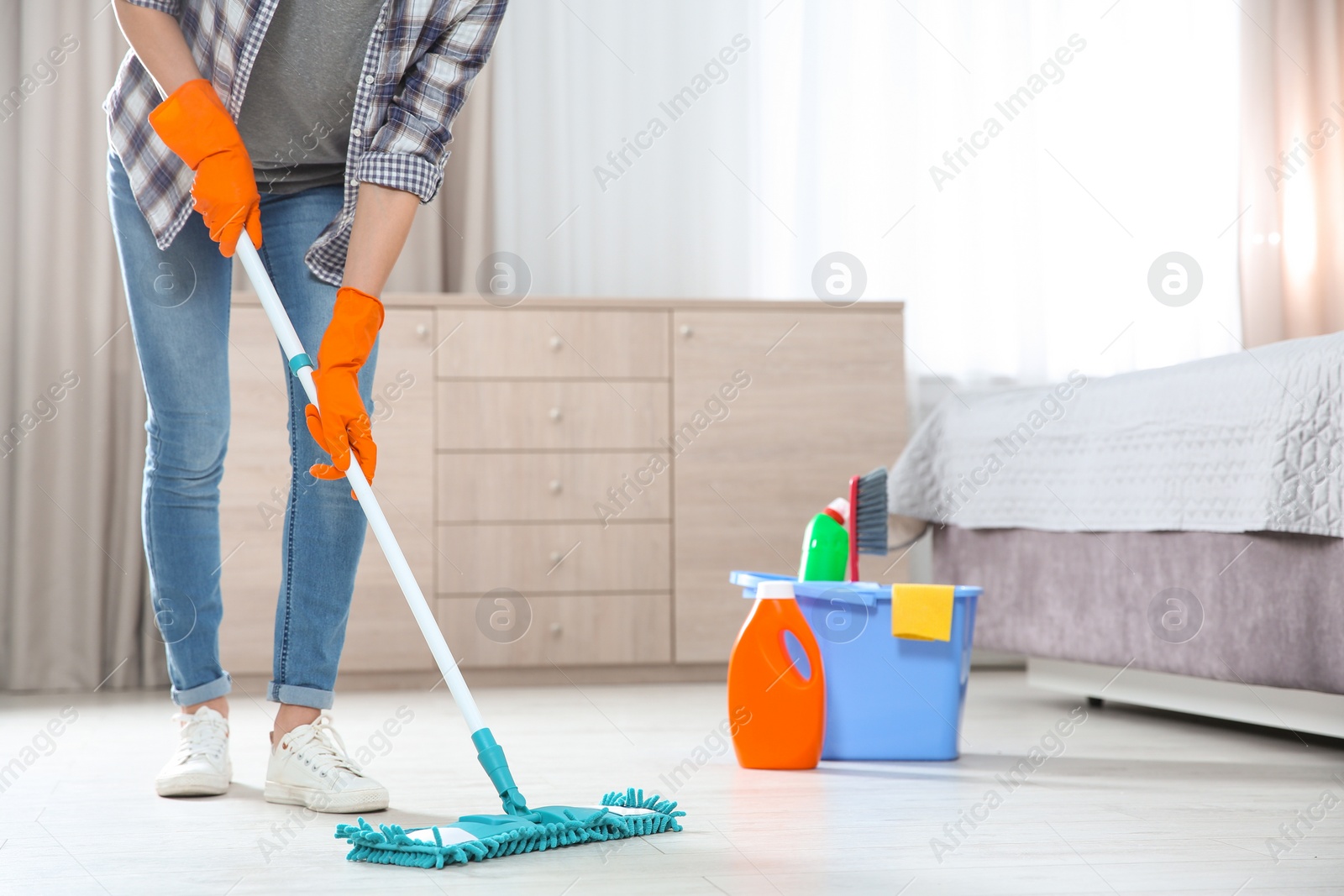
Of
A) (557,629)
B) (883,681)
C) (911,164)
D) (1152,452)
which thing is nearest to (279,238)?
(883,681)

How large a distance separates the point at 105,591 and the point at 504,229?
1.17 meters

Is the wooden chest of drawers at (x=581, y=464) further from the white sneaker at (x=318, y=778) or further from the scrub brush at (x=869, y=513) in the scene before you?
the white sneaker at (x=318, y=778)

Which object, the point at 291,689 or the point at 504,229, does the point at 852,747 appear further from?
the point at 504,229

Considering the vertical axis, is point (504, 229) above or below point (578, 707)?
above

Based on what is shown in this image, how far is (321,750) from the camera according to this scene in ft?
3.89

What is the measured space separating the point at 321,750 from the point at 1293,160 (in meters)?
3.00

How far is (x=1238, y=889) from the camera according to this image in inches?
34.2

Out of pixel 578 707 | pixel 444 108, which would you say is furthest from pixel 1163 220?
pixel 444 108

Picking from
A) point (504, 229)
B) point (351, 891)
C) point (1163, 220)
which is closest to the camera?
point (351, 891)

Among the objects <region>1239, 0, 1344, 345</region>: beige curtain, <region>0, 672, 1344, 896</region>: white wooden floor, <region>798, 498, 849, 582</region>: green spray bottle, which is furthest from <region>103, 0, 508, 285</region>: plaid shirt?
<region>1239, 0, 1344, 345</region>: beige curtain

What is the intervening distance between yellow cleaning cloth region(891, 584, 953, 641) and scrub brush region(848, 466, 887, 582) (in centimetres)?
16

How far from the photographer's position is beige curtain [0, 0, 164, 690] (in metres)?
2.52

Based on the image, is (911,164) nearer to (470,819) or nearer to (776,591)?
(776,591)

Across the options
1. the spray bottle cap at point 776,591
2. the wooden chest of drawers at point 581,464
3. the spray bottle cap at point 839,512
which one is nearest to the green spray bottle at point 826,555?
the spray bottle cap at point 839,512
